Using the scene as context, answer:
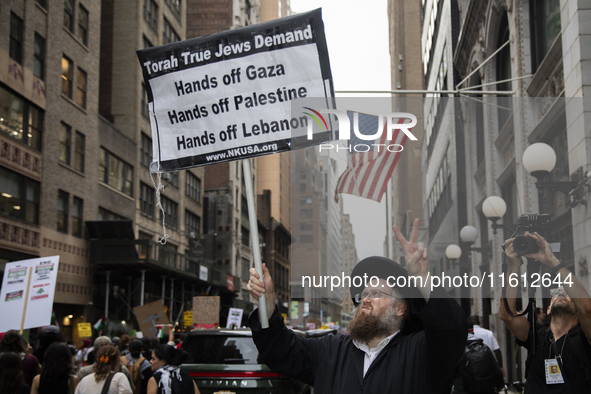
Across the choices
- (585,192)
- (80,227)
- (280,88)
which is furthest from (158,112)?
(80,227)

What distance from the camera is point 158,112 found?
4980mm

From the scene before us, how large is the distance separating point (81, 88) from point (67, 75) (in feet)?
4.93

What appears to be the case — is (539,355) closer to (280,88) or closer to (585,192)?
(280,88)

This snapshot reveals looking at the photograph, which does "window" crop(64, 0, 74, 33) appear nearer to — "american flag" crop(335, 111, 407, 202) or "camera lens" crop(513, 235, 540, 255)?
"american flag" crop(335, 111, 407, 202)

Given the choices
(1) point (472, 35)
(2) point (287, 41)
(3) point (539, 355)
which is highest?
(1) point (472, 35)

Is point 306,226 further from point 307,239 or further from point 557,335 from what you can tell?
point 557,335

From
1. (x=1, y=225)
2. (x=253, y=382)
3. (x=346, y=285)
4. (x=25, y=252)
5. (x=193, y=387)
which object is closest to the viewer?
(x=346, y=285)

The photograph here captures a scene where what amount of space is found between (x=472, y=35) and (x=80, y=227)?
65.8 ft

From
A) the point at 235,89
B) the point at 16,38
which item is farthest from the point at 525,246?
the point at 16,38

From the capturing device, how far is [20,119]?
24953mm

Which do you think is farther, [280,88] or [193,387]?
[193,387]

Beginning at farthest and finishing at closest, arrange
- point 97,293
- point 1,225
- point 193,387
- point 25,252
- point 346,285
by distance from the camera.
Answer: point 97,293, point 25,252, point 1,225, point 193,387, point 346,285

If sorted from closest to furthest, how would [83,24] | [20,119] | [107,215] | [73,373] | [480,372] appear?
1. [73,373]
2. [480,372]
3. [20,119]
4. [83,24]
5. [107,215]

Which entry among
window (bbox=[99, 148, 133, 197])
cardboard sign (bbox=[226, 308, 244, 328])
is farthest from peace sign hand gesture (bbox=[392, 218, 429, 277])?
window (bbox=[99, 148, 133, 197])
